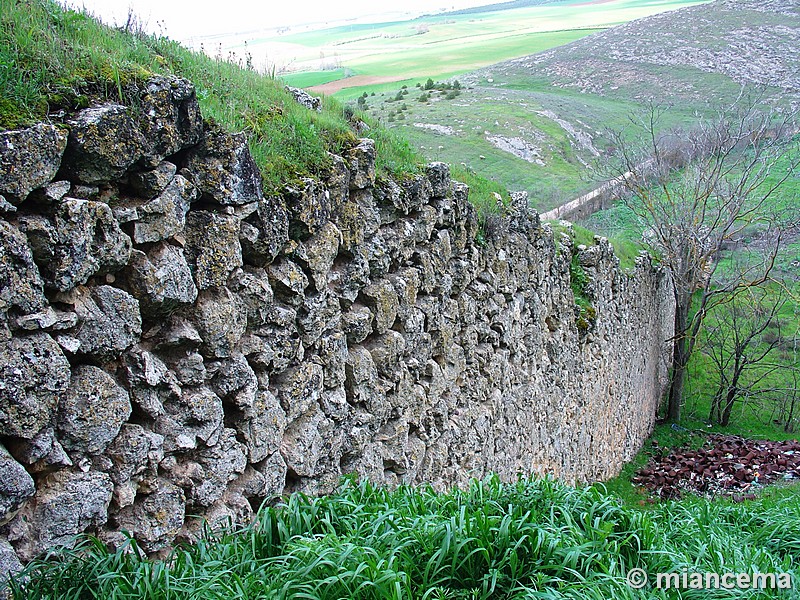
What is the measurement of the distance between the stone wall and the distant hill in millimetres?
35242

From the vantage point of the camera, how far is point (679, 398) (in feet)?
55.7

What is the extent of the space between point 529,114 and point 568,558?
2859 centimetres

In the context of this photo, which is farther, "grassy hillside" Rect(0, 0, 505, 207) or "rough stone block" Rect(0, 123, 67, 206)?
"grassy hillside" Rect(0, 0, 505, 207)

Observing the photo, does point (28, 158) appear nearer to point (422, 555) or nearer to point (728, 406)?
point (422, 555)

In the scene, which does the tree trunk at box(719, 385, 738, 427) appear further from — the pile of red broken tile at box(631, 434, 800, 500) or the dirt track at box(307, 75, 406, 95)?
the dirt track at box(307, 75, 406, 95)

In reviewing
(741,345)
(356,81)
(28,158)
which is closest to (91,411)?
(28,158)

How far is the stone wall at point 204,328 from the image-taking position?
2650mm

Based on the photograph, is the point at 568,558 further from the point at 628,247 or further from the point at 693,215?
the point at 628,247

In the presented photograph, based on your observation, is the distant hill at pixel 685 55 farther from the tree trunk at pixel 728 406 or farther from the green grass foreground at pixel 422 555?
the green grass foreground at pixel 422 555

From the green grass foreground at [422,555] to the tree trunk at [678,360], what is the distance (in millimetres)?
12778

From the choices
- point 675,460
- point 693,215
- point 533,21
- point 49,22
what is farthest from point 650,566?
point 533,21

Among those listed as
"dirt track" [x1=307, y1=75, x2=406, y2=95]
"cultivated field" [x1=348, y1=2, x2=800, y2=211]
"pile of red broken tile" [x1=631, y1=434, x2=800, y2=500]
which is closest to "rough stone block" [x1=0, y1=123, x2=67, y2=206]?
"pile of red broken tile" [x1=631, y1=434, x2=800, y2=500]

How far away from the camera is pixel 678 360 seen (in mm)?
16734

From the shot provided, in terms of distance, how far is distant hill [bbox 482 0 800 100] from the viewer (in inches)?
1492
